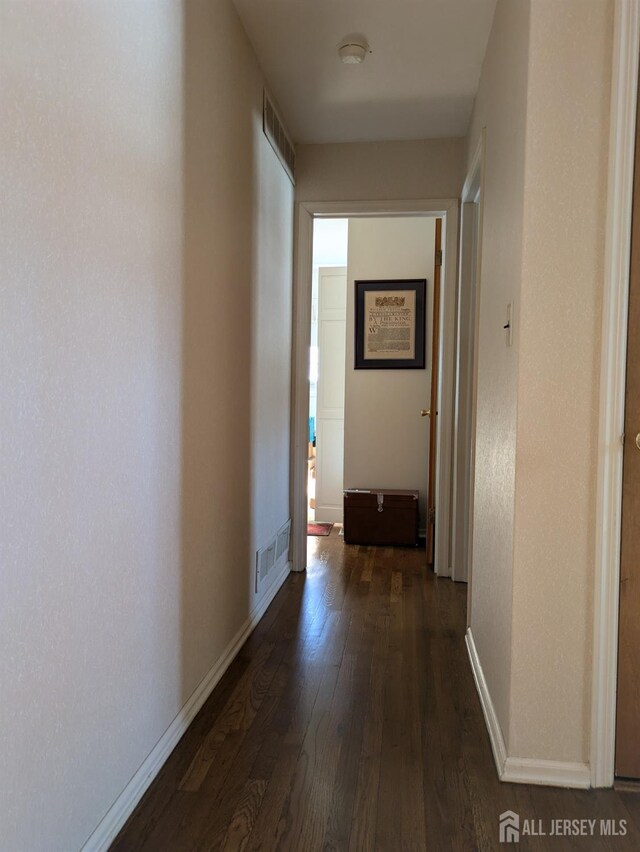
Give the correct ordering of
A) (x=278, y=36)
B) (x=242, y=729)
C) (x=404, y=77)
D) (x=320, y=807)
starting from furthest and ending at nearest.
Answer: (x=404, y=77) → (x=278, y=36) → (x=242, y=729) → (x=320, y=807)

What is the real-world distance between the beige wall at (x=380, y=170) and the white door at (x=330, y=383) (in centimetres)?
154

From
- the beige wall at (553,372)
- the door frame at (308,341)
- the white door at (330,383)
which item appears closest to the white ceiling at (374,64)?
the door frame at (308,341)

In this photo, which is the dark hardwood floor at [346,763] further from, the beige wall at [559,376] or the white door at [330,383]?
the white door at [330,383]

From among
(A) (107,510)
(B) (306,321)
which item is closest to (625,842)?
(A) (107,510)

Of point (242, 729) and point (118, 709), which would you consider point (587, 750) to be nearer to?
point (242, 729)

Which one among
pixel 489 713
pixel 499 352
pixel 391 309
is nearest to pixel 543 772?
pixel 489 713

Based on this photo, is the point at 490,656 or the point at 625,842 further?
the point at 490,656

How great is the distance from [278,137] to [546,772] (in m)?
2.83

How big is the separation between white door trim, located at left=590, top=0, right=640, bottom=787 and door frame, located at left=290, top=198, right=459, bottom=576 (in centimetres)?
186

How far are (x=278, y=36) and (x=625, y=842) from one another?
286cm

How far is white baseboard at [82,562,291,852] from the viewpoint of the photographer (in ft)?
4.35

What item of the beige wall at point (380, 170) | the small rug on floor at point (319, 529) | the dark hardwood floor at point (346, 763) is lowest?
the small rug on floor at point (319, 529)

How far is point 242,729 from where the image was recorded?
1.82m

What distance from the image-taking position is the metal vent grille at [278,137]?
270 cm
